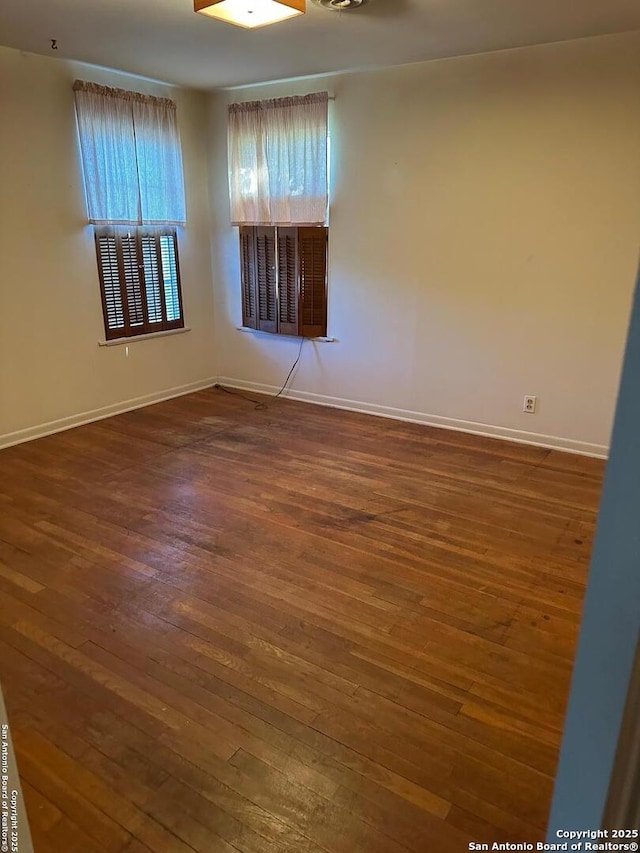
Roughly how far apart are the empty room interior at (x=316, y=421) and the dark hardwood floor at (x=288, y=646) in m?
0.01

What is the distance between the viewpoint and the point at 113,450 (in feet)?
13.6

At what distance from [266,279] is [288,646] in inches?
146

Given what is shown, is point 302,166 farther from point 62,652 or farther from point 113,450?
point 62,652

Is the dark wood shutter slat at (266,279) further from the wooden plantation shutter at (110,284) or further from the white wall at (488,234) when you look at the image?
the wooden plantation shutter at (110,284)

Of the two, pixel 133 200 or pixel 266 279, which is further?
pixel 266 279

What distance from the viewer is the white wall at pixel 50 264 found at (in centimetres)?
394

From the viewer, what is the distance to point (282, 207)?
4.85 m

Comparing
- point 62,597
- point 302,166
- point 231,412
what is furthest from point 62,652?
point 302,166

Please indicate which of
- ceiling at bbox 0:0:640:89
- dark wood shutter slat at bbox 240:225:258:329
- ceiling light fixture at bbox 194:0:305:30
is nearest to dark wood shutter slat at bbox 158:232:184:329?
dark wood shutter slat at bbox 240:225:258:329

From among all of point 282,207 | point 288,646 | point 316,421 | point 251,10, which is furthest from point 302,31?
point 288,646

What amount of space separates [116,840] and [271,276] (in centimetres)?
437

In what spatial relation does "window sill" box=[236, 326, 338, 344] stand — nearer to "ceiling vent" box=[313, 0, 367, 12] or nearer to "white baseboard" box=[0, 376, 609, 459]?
"white baseboard" box=[0, 376, 609, 459]

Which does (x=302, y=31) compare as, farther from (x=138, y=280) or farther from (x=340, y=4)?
(x=138, y=280)

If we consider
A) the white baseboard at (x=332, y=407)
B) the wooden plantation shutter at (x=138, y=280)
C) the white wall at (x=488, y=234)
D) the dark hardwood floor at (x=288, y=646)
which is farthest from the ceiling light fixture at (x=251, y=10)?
the white baseboard at (x=332, y=407)
